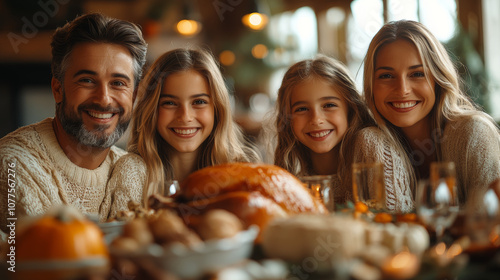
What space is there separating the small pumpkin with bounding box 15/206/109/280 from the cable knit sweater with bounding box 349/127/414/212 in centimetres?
113

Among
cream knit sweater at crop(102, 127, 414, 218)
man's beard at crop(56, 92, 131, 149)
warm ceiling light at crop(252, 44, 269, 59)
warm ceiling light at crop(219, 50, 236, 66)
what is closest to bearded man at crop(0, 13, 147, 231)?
man's beard at crop(56, 92, 131, 149)

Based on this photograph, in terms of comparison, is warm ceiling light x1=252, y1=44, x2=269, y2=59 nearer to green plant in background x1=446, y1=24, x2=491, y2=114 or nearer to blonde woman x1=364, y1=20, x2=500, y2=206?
green plant in background x1=446, y1=24, x2=491, y2=114

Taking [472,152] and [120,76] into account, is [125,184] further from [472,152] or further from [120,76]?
[472,152]

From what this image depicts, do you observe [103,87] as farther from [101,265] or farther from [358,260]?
[358,260]

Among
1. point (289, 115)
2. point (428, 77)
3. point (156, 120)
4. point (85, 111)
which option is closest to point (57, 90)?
point (85, 111)

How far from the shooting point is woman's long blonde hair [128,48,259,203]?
1.88m

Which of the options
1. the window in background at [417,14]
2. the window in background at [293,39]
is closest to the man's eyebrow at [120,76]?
the window in background at [417,14]

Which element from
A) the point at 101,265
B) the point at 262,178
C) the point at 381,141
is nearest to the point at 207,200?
the point at 262,178

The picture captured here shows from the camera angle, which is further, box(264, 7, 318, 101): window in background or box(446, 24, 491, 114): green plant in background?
box(264, 7, 318, 101): window in background

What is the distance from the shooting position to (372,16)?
4156 millimetres

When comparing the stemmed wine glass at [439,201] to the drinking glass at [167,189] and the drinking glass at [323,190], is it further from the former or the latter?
the drinking glass at [167,189]

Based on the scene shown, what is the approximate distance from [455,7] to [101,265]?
4.11 metres

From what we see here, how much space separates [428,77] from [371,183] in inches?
30.0

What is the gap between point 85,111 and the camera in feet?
5.94
